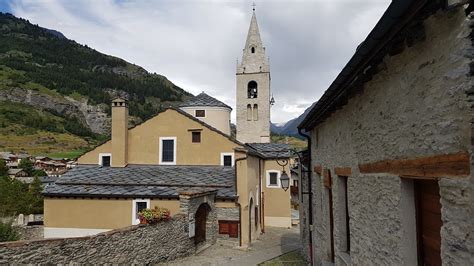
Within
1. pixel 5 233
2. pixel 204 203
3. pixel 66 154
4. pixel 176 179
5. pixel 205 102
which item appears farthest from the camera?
pixel 66 154

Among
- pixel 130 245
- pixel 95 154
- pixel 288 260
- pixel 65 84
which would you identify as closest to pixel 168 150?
pixel 95 154

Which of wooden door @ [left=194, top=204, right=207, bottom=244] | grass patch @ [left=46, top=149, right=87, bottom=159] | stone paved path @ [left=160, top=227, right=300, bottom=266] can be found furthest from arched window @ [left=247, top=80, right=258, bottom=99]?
grass patch @ [left=46, top=149, right=87, bottom=159]

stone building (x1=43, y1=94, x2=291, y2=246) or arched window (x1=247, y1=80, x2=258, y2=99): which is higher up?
arched window (x1=247, y1=80, x2=258, y2=99)

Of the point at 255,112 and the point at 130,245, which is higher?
the point at 255,112

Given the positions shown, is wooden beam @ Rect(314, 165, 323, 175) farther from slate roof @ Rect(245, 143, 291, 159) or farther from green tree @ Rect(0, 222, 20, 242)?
slate roof @ Rect(245, 143, 291, 159)

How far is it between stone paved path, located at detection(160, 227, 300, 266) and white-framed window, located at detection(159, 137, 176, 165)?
6.73 meters

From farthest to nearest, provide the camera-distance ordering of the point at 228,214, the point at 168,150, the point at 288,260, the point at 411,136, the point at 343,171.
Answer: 1. the point at 168,150
2. the point at 228,214
3. the point at 288,260
4. the point at 343,171
5. the point at 411,136

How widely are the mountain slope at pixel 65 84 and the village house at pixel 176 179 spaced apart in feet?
259

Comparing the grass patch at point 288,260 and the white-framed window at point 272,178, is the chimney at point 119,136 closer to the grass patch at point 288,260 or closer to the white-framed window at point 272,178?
the white-framed window at point 272,178

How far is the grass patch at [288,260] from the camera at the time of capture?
14.9 metres

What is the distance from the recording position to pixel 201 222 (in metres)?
18.4

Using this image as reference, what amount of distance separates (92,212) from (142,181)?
120 inches

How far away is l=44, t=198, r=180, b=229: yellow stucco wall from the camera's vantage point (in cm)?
1875

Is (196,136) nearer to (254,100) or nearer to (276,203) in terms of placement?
(276,203)
